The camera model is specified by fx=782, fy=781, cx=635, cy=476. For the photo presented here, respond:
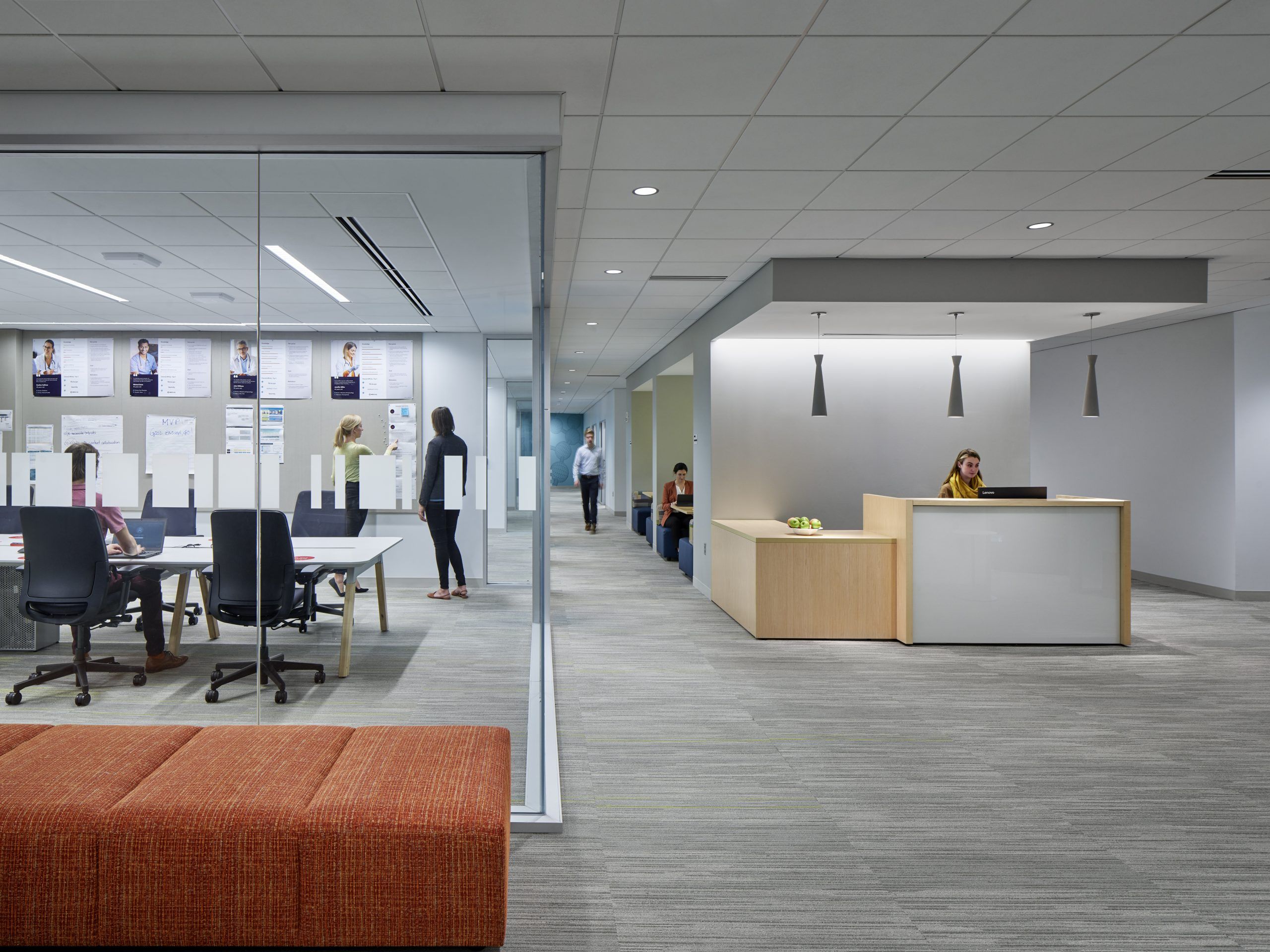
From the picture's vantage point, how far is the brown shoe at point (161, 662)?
9.23 feet

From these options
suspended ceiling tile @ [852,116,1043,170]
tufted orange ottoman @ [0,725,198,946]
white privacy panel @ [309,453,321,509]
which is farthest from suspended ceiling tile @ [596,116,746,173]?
tufted orange ottoman @ [0,725,198,946]

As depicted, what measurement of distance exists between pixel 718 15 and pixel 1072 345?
28.0ft

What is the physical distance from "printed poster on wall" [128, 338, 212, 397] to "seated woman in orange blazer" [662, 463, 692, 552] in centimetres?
739

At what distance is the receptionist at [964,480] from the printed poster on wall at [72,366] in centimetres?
530

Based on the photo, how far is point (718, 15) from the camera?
2406mm

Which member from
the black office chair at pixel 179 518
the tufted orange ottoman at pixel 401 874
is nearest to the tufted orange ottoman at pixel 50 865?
the tufted orange ottoman at pixel 401 874

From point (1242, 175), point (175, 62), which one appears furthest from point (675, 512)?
point (175, 62)

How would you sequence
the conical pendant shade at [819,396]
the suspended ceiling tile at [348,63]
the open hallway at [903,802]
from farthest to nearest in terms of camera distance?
the conical pendant shade at [819,396]
the suspended ceiling tile at [348,63]
the open hallway at [903,802]

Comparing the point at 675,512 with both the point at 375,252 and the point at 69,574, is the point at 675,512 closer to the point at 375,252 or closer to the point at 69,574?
the point at 375,252

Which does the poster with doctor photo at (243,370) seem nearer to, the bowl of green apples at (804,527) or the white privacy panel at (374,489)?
the white privacy panel at (374,489)

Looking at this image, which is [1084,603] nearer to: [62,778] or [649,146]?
[649,146]

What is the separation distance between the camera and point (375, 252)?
9.98 feet

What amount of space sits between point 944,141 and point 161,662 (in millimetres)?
3755

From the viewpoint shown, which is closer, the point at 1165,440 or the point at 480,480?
the point at 480,480
